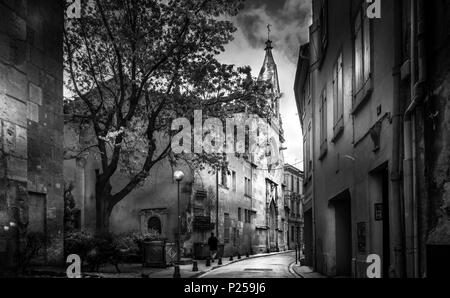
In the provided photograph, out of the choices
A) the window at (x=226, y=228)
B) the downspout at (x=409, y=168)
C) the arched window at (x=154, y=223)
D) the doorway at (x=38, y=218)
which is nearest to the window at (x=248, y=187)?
the window at (x=226, y=228)

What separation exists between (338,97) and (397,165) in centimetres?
611

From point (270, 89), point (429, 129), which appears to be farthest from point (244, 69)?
point (429, 129)

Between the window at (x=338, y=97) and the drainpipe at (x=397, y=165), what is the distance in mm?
4970

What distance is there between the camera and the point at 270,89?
19.1m

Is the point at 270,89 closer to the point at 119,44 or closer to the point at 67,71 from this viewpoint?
the point at 119,44

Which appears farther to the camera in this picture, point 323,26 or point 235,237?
point 235,237

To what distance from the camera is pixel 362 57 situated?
10453 millimetres

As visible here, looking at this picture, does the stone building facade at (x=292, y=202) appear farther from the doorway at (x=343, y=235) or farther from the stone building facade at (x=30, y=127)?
the stone building facade at (x=30, y=127)

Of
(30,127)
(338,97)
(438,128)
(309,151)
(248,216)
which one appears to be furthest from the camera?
(248,216)

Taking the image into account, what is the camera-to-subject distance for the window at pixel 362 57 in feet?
32.4

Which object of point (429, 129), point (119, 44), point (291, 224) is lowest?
point (291, 224)

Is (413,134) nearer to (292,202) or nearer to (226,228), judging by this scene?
(226,228)

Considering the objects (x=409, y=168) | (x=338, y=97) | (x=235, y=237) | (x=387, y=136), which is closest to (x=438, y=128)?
(x=409, y=168)
